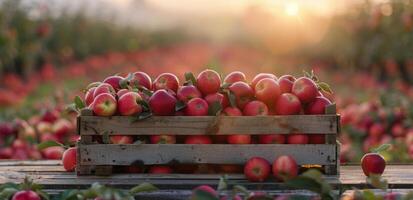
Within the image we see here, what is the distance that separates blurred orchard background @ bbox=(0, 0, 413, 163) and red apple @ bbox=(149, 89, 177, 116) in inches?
86.4

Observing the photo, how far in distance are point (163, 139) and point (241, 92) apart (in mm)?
329

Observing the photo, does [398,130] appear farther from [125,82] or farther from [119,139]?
[119,139]

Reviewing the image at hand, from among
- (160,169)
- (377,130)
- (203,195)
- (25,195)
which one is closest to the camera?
(203,195)

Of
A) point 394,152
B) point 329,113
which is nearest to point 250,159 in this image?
point 329,113

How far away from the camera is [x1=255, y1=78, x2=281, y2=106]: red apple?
2.88 metres

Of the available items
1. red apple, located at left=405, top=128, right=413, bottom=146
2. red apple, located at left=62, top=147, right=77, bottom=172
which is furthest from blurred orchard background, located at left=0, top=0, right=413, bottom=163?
red apple, located at left=62, top=147, right=77, bottom=172

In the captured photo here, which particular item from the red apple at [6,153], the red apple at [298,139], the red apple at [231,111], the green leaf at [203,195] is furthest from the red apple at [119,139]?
the red apple at [6,153]

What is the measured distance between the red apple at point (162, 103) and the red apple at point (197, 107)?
0.05 meters

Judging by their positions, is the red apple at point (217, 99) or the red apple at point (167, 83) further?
the red apple at point (167, 83)

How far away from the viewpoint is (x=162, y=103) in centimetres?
282

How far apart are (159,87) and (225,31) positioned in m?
32.0

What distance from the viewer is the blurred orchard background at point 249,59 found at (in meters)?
6.48

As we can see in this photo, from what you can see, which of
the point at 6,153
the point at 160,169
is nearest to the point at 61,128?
the point at 6,153

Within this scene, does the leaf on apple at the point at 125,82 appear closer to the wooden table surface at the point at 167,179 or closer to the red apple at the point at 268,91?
the wooden table surface at the point at 167,179
